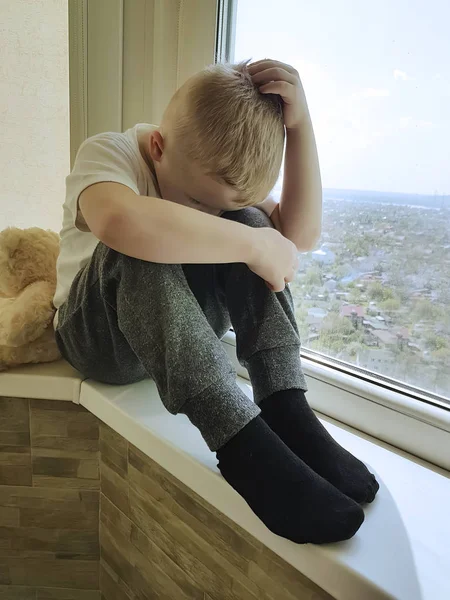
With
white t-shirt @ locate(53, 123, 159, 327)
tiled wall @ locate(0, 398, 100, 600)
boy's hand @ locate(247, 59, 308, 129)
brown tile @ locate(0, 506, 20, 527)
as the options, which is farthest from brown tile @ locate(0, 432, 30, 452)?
boy's hand @ locate(247, 59, 308, 129)

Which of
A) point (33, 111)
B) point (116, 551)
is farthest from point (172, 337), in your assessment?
point (33, 111)

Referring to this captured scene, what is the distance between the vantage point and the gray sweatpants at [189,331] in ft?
1.91

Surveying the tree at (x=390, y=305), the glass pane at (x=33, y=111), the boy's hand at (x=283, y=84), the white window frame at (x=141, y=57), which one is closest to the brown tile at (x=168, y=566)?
the white window frame at (x=141, y=57)

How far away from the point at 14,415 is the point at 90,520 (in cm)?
25

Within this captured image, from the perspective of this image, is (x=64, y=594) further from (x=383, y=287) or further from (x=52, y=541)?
(x=383, y=287)

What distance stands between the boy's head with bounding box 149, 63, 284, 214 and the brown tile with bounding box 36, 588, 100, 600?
823mm

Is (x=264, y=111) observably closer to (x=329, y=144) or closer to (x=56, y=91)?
(x=329, y=144)

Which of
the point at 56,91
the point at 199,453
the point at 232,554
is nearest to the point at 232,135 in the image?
the point at 199,453

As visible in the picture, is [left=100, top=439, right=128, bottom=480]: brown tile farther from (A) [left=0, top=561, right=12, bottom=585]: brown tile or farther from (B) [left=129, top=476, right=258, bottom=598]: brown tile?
(A) [left=0, top=561, right=12, bottom=585]: brown tile

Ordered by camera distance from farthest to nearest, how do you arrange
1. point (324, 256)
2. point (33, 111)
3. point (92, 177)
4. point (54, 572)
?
point (33, 111)
point (54, 572)
point (324, 256)
point (92, 177)

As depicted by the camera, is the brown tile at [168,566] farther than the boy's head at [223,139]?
Yes

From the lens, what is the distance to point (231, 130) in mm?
623

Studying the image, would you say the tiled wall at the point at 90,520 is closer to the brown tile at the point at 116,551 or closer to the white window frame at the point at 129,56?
the brown tile at the point at 116,551

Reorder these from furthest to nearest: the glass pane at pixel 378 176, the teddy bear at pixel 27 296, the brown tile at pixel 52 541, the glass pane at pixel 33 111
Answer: the glass pane at pixel 33 111 < the brown tile at pixel 52 541 < the teddy bear at pixel 27 296 < the glass pane at pixel 378 176
